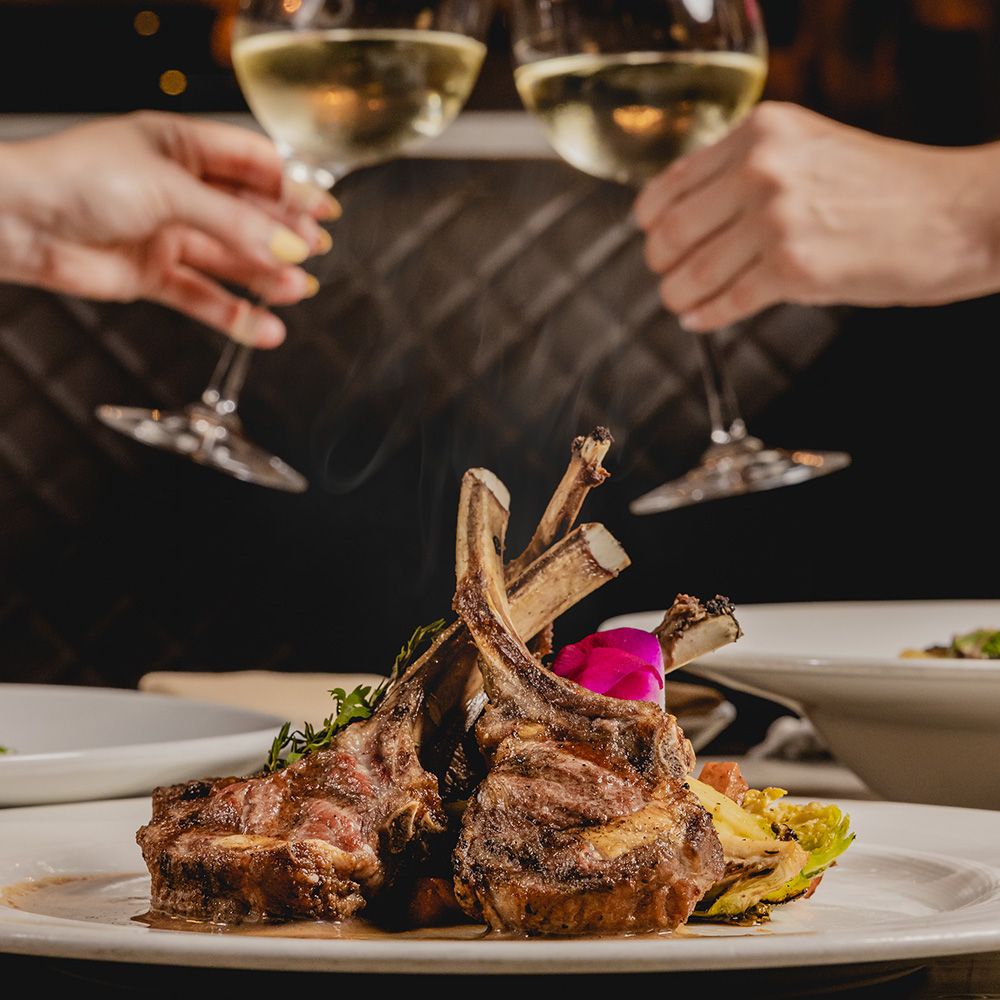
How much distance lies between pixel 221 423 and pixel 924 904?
51.6 inches

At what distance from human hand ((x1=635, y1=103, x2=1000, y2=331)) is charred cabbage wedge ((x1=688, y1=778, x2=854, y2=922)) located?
3.70 ft

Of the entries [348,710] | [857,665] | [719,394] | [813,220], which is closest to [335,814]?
[348,710]

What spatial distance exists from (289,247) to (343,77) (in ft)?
0.92

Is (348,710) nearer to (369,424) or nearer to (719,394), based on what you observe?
(719,394)

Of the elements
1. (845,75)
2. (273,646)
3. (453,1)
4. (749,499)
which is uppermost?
(845,75)

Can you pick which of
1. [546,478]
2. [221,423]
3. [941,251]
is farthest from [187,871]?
[546,478]

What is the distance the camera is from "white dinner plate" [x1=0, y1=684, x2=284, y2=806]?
90cm

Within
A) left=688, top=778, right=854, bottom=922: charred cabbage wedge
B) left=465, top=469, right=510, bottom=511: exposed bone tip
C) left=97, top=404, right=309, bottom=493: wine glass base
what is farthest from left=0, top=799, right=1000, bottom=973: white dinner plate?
left=97, top=404, right=309, bottom=493: wine glass base

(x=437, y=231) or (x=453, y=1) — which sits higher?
(x=437, y=231)

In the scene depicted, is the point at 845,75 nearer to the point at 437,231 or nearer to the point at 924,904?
the point at 437,231

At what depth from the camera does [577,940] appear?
557 millimetres

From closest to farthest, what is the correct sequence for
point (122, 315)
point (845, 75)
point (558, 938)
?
1. point (558, 938)
2. point (122, 315)
3. point (845, 75)

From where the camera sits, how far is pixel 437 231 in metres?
3.02

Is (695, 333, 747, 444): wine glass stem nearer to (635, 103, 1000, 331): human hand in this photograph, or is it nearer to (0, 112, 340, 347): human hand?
(635, 103, 1000, 331): human hand
